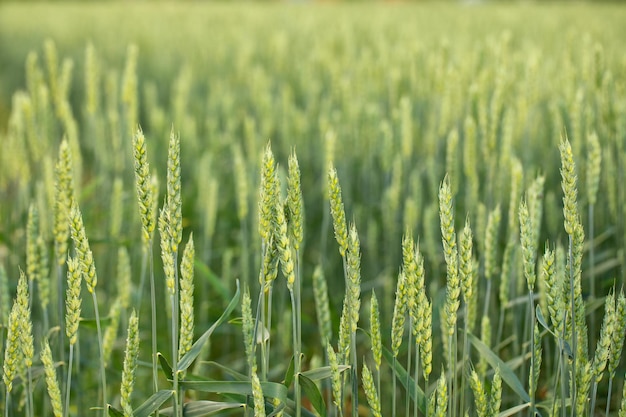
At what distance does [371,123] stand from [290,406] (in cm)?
133

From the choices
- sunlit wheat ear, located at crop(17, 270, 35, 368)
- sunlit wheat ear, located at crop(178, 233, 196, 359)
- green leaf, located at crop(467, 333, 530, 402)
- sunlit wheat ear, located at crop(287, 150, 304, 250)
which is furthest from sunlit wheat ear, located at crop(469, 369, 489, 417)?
sunlit wheat ear, located at crop(17, 270, 35, 368)

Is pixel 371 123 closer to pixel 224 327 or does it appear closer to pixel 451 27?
pixel 224 327

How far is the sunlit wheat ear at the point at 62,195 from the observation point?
1.37 m

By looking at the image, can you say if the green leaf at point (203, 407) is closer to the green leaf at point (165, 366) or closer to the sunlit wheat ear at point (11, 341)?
the green leaf at point (165, 366)

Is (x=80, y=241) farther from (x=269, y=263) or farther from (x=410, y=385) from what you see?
(x=410, y=385)

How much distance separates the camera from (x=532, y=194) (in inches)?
58.9

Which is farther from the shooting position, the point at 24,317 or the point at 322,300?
the point at 322,300

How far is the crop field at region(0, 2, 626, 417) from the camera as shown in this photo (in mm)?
1116

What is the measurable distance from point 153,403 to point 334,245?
147 cm

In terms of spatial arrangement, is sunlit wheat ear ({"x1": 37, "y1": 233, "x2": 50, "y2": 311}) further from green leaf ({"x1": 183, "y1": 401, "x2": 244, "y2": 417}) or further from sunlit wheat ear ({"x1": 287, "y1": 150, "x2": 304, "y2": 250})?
sunlit wheat ear ({"x1": 287, "y1": 150, "x2": 304, "y2": 250})

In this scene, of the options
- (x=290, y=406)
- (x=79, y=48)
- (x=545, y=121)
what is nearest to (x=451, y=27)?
(x=79, y=48)

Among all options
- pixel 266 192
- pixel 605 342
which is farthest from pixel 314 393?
pixel 605 342

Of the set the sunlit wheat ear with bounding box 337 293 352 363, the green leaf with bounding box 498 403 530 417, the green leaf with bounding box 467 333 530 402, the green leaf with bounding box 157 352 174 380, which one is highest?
the sunlit wheat ear with bounding box 337 293 352 363

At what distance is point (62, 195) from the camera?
1.38m
